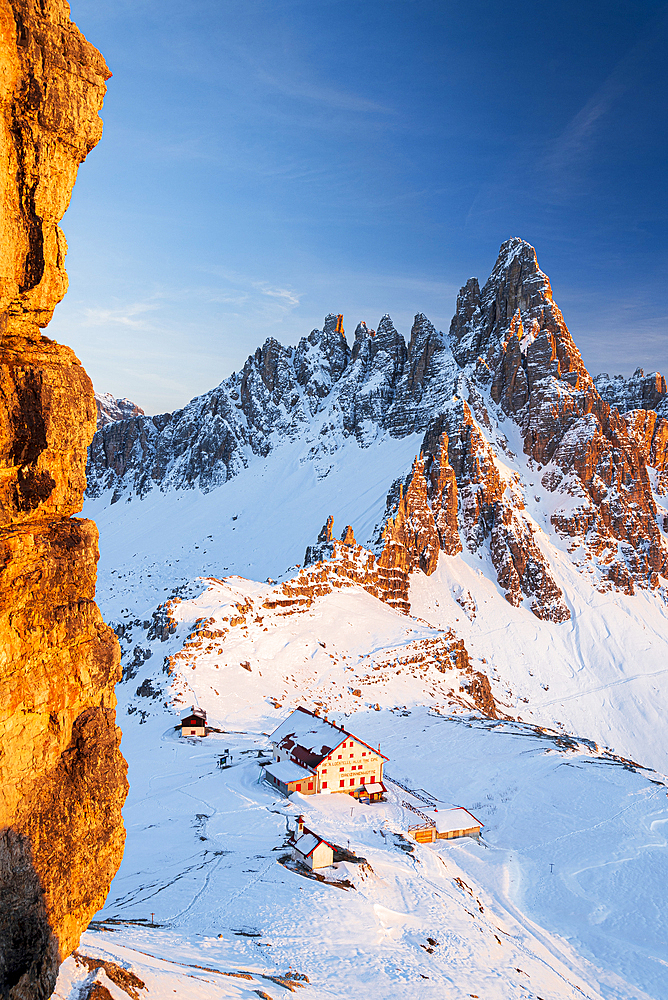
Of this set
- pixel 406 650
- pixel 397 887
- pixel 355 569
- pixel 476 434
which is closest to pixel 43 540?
pixel 397 887

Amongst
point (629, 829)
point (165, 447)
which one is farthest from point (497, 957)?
point (165, 447)

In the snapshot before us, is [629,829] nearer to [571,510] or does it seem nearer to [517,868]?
[517,868]

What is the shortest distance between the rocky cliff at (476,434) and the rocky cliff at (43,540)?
235 feet

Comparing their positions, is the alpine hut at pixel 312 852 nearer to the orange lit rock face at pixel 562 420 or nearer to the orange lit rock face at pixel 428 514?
the orange lit rock face at pixel 428 514

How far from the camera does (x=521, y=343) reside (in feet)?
397

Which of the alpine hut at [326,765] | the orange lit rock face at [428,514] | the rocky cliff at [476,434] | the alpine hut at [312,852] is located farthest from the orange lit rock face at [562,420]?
the alpine hut at [312,852]

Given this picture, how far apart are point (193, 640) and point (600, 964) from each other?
36.9 meters

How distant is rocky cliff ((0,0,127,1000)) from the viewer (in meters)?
9.33

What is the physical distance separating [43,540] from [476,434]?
97941 mm

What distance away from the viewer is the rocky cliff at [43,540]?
30.6ft

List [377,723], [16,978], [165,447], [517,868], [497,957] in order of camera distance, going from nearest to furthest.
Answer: [16,978]
[497,957]
[517,868]
[377,723]
[165,447]

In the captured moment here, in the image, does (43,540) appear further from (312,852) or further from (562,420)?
(562,420)

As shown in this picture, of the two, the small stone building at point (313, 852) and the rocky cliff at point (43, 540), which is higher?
the rocky cliff at point (43, 540)

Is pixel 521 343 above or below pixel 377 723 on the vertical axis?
above
